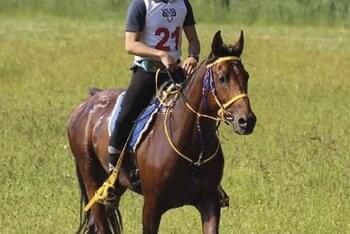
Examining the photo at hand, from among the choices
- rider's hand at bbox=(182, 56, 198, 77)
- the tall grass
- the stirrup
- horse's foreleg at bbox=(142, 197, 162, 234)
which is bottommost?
the tall grass

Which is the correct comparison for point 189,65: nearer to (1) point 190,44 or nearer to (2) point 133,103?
(1) point 190,44

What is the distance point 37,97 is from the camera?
61.2ft

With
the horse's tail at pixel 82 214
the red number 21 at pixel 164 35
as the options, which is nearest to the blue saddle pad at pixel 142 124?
the red number 21 at pixel 164 35

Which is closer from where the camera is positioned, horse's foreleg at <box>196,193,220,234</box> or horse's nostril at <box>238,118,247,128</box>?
horse's nostril at <box>238,118,247,128</box>

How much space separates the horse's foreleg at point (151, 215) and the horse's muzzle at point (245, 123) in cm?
103

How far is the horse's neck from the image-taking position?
7148 millimetres

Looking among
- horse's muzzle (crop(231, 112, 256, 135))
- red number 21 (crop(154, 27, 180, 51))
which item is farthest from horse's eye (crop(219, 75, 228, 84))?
red number 21 (crop(154, 27, 180, 51))

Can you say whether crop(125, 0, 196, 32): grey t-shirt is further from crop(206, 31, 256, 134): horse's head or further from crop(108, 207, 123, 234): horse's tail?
crop(108, 207, 123, 234): horse's tail

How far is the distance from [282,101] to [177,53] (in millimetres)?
10756

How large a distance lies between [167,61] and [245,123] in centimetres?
111

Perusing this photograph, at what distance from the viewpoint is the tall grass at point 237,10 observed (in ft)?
117

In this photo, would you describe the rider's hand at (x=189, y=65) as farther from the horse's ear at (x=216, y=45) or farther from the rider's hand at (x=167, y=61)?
the horse's ear at (x=216, y=45)

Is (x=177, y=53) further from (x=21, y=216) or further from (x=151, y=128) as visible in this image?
(x=21, y=216)

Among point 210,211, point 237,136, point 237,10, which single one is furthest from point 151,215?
point 237,10
